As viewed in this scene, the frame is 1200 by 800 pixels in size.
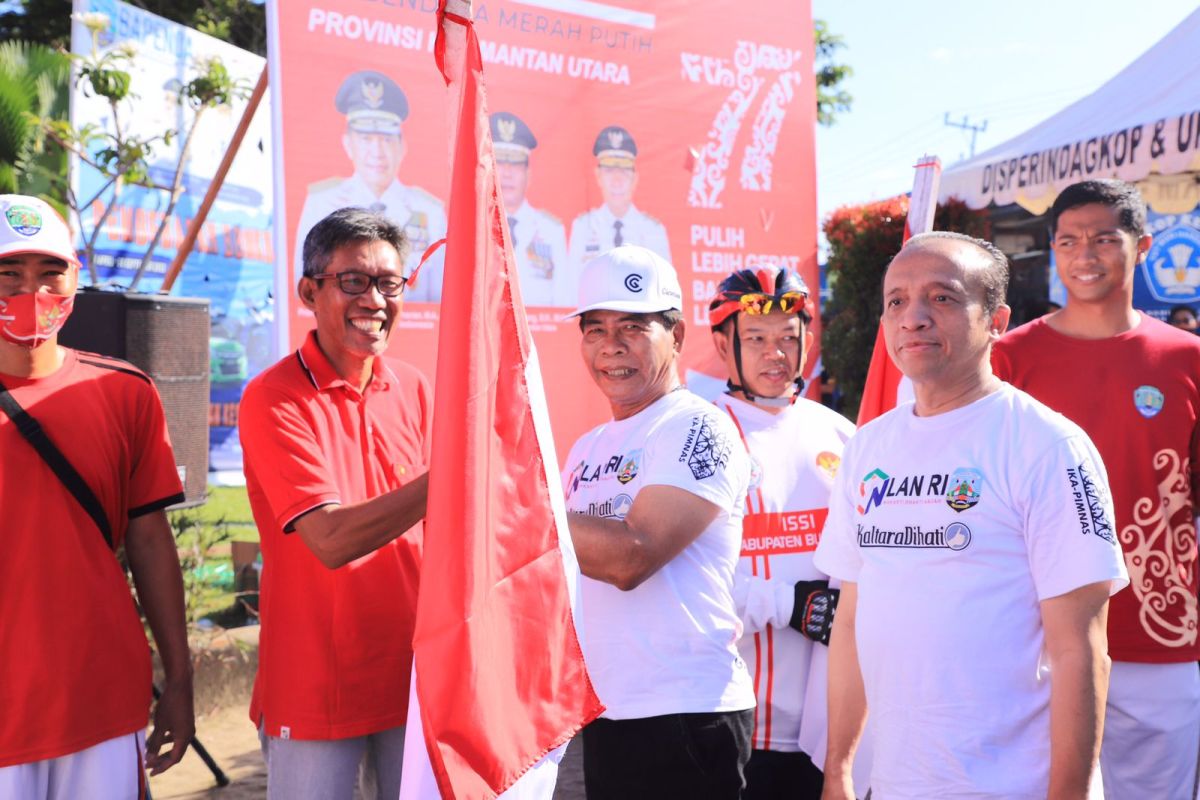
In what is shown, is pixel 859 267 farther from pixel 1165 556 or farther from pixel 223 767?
pixel 223 767

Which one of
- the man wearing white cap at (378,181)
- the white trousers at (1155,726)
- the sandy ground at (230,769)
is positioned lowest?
the sandy ground at (230,769)

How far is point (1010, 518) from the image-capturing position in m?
1.94

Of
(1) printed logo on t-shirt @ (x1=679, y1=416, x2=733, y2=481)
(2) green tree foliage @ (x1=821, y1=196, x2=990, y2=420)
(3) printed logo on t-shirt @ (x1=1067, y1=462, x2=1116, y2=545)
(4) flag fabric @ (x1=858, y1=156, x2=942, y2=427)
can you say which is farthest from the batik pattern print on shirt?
(2) green tree foliage @ (x1=821, y1=196, x2=990, y2=420)

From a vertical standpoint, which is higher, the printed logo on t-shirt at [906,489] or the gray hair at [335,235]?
the gray hair at [335,235]

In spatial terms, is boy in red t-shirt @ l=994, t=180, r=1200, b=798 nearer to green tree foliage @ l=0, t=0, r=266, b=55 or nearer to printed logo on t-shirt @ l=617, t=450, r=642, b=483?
printed logo on t-shirt @ l=617, t=450, r=642, b=483

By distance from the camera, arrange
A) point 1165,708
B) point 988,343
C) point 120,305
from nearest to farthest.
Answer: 1. point 988,343
2. point 1165,708
3. point 120,305

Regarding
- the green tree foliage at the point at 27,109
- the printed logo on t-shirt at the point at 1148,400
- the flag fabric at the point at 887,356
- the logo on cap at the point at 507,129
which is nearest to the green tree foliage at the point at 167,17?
the green tree foliage at the point at 27,109

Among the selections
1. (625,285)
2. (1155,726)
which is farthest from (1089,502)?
(1155,726)

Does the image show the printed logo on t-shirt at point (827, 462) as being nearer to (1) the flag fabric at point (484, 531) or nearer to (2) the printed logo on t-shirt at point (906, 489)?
(2) the printed logo on t-shirt at point (906, 489)

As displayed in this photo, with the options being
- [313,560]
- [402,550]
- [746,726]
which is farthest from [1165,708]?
[313,560]

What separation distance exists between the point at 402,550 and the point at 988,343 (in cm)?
145

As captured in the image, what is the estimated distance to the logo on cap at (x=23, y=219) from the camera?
248 centimetres

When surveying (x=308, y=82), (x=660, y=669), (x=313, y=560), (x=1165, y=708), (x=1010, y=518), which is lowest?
(x=1165, y=708)

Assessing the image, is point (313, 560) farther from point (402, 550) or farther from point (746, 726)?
point (746, 726)
